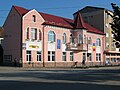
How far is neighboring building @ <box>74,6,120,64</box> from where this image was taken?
248 ft

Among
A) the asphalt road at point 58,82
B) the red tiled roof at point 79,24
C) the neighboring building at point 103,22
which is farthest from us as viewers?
the neighboring building at point 103,22

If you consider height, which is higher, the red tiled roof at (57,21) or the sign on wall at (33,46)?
the red tiled roof at (57,21)

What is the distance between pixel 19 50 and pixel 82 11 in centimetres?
3195

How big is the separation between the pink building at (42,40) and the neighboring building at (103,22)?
1025cm

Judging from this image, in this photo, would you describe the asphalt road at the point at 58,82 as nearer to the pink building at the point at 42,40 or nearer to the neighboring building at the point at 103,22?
the pink building at the point at 42,40

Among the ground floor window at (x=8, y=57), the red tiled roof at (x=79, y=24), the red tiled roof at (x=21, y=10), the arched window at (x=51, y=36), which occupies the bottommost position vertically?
the ground floor window at (x=8, y=57)

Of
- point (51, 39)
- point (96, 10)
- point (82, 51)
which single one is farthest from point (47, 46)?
point (96, 10)

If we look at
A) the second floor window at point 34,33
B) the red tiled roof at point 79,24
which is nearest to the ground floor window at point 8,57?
the second floor window at point 34,33

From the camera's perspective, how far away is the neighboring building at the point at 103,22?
75.5 m

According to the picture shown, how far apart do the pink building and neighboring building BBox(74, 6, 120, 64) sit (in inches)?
404

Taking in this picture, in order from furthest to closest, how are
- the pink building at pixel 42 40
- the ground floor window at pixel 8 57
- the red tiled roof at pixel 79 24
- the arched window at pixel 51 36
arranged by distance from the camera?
the red tiled roof at pixel 79 24 < the arched window at pixel 51 36 < the ground floor window at pixel 8 57 < the pink building at pixel 42 40

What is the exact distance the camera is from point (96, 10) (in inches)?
3017

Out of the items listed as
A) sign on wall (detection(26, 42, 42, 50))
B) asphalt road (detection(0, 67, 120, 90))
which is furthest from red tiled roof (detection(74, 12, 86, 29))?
asphalt road (detection(0, 67, 120, 90))

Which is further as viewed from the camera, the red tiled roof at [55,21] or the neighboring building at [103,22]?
the neighboring building at [103,22]
